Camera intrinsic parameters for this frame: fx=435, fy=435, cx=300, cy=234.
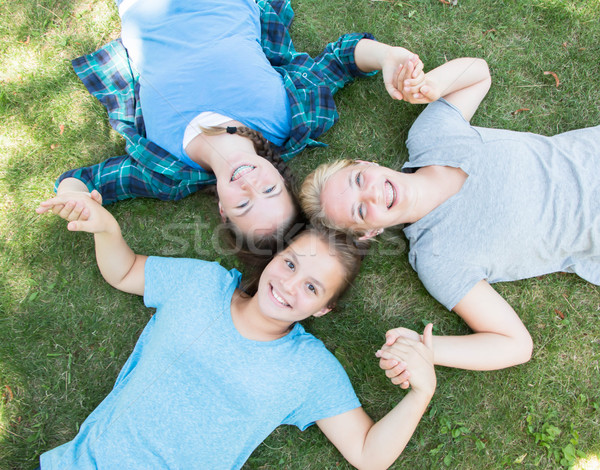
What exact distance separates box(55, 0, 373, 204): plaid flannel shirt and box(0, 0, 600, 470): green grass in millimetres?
174

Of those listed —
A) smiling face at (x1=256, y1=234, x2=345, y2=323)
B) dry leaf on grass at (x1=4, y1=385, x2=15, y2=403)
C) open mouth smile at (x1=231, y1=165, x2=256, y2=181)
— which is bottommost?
dry leaf on grass at (x1=4, y1=385, x2=15, y2=403)

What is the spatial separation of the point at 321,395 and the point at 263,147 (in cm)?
174

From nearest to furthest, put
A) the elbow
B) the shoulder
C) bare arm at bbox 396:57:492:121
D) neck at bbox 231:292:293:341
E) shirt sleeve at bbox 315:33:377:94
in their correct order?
neck at bbox 231:292:293:341
the shoulder
bare arm at bbox 396:57:492:121
the elbow
shirt sleeve at bbox 315:33:377:94

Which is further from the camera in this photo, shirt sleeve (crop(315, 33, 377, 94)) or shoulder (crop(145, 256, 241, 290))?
shirt sleeve (crop(315, 33, 377, 94))

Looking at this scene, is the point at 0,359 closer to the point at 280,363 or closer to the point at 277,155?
the point at 280,363

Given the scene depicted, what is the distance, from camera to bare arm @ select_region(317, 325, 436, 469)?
2.62m

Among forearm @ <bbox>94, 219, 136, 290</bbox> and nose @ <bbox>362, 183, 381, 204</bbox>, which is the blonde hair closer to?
nose @ <bbox>362, 183, 381, 204</bbox>

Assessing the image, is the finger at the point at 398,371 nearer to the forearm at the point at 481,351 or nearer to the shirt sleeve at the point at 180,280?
the forearm at the point at 481,351

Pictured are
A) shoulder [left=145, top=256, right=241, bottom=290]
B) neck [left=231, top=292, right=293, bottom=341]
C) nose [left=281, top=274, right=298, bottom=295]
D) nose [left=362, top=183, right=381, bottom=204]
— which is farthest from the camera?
shoulder [left=145, top=256, right=241, bottom=290]

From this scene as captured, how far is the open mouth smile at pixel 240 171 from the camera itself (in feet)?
9.00

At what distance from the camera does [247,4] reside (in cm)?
341

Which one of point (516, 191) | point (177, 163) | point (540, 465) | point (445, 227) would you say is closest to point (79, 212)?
point (177, 163)

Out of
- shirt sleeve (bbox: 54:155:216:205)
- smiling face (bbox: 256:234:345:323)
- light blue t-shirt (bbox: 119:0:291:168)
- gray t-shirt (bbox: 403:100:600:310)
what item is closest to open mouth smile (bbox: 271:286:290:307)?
smiling face (bbox: 256:234:345:323)

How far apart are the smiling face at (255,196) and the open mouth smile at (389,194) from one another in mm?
626
